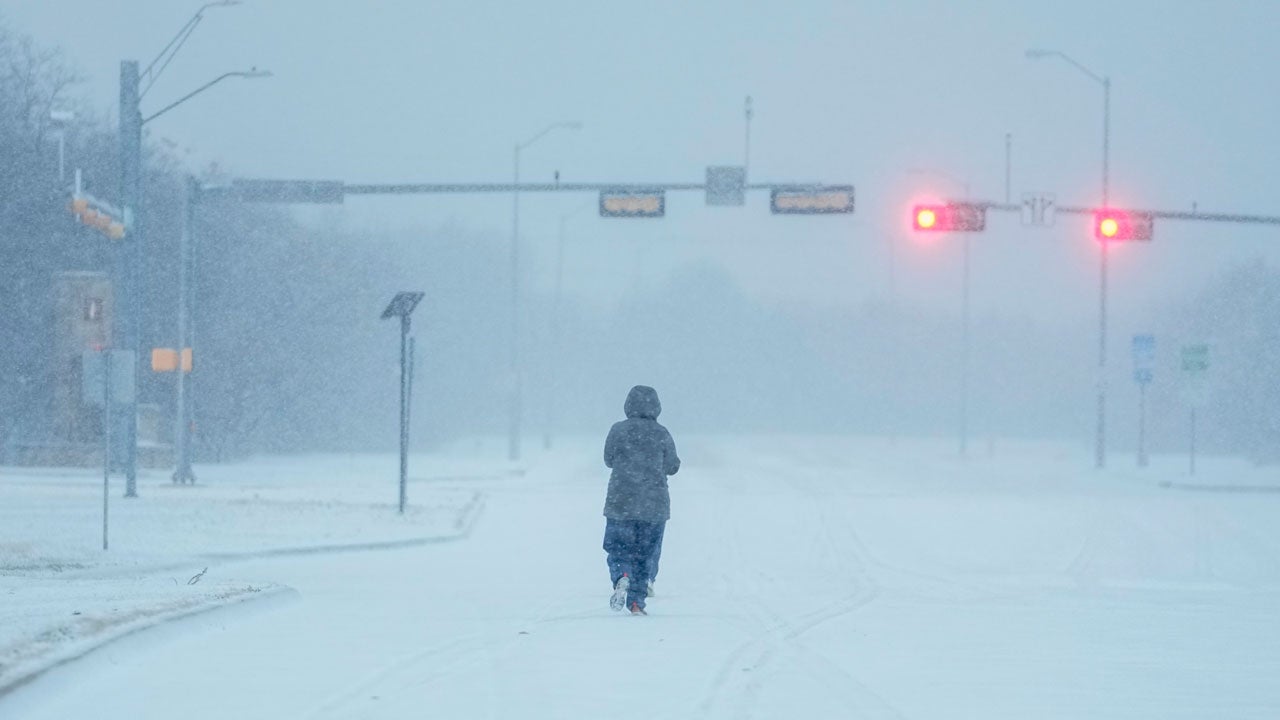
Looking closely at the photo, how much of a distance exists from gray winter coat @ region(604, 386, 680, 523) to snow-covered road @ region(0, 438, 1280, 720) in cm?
86

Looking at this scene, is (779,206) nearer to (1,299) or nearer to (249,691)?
(249,691)

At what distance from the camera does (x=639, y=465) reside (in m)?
13.2

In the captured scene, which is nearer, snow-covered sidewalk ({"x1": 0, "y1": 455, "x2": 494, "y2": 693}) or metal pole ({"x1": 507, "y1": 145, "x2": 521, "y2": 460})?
snow-covered sidewalk ({"x1": 0, "y1": 455, "x2": 494, "y2": 693})

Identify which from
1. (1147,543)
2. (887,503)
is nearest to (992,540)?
(1147,543)

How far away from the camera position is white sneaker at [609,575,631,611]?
1323cm

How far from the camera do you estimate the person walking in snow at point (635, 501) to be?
43.3 feet

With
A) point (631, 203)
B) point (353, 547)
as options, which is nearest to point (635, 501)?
point (353, 547)

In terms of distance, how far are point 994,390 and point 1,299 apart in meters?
77.4

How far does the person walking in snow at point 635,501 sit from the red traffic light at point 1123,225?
69.1ft

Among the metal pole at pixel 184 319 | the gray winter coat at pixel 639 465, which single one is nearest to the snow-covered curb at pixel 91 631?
the gray winter coat at pixel 639 465

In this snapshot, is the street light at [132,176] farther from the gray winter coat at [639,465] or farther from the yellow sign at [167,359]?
the gray winter coat at [639,465]

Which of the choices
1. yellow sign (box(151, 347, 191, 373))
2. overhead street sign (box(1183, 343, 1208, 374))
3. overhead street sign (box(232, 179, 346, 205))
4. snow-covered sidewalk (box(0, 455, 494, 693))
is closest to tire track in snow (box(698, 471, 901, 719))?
snow-covered sidewalk (box(0, 455, 494, 693))

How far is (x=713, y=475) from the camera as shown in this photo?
42344 mm

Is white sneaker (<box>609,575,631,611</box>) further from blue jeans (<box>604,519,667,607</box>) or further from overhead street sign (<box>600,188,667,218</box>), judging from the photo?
overhead street sign (<box>600,188,667,218</box>)
